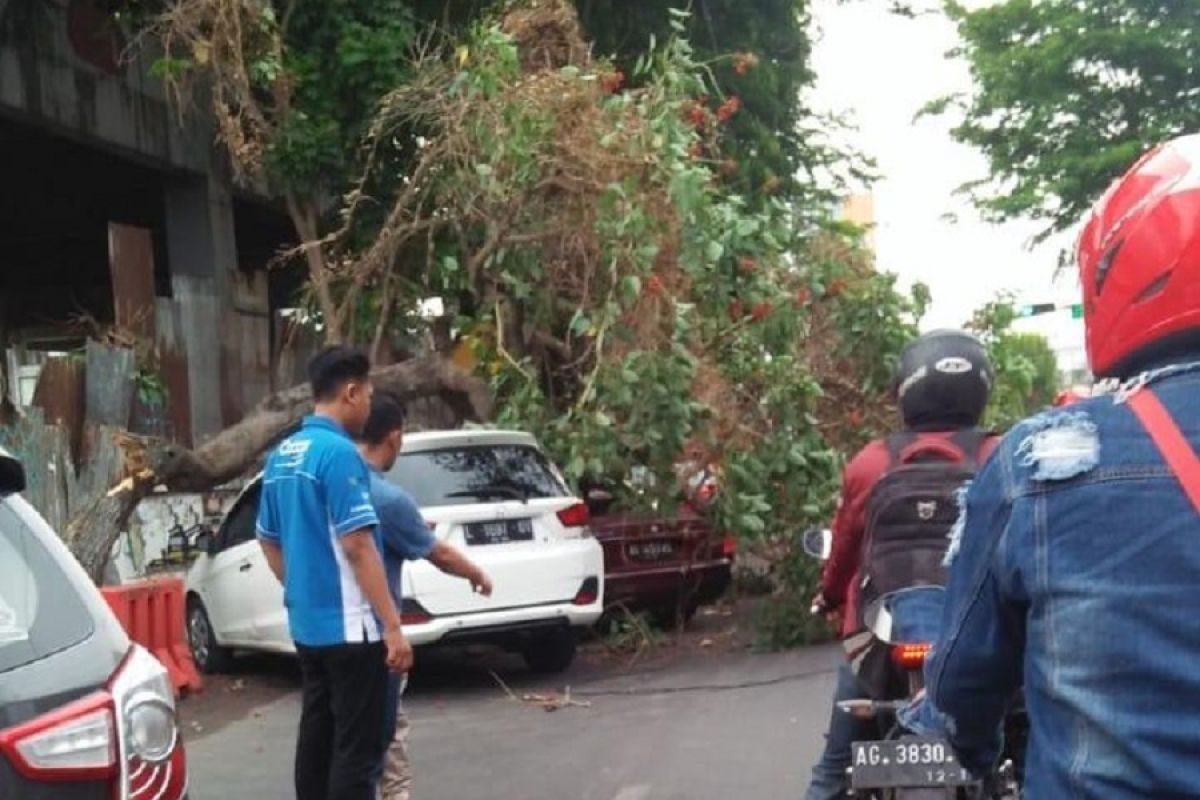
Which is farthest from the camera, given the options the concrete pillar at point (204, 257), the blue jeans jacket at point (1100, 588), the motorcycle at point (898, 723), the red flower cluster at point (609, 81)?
the concrete pillar at point (204, 257)

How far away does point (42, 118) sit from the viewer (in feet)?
47.8

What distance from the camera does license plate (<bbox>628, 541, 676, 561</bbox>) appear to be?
11.2 metres

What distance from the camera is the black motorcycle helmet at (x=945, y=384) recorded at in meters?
4.42

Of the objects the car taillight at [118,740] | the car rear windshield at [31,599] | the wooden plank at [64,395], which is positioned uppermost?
the wooden plank at [64,395]

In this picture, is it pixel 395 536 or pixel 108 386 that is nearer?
pixel 395 536

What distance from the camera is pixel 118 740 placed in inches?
112

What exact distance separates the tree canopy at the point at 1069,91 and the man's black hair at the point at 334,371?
19845 millimetres

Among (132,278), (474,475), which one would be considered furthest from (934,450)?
(132,278)

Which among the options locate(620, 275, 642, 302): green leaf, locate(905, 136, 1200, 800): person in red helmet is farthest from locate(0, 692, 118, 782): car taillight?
locate(620, 275, 642, 302): green leaf

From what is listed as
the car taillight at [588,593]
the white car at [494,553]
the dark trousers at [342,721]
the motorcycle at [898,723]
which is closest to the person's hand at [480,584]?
the dark trousers at [342,721]

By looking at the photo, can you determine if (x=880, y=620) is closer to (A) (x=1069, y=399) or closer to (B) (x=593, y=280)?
(A) (x=1069, y=399)

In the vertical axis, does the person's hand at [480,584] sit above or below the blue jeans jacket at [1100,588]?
below

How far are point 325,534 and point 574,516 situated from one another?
496 centimetres

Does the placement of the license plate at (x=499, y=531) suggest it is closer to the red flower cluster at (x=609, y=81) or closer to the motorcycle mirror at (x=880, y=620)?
the red flower cluster at (x=609, y=81)
